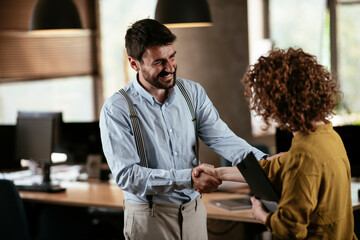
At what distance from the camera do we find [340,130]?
3.65m

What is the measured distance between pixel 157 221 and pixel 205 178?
33 centimetres

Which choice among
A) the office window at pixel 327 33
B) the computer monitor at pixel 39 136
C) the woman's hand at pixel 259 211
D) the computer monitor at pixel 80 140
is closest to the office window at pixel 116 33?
the office window at pixel 327 33

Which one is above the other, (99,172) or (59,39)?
(59,39)

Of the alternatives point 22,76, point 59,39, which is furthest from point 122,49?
point 22,76

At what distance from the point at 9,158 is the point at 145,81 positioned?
8.40 feet

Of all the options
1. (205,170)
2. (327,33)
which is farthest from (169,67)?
(327,33)

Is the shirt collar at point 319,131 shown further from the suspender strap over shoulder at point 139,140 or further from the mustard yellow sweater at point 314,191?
the suspender strap over shoulder at point 139,140

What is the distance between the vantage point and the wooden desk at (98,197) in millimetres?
3373

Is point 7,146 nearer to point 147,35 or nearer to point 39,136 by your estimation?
point 39,136

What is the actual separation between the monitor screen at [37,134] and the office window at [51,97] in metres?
1.59

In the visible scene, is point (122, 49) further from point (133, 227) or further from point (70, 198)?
point (133, 227)

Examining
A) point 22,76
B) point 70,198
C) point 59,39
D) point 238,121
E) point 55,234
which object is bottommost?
point 55,234

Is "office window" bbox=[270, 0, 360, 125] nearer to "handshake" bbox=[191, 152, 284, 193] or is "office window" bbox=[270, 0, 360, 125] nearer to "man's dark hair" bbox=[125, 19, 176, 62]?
"man's dark hair" bbox=[125, 19, 176, 62]

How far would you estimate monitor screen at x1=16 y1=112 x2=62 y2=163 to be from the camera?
4312 millimetres
